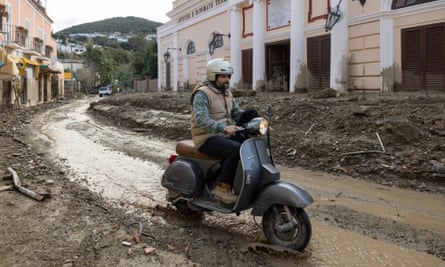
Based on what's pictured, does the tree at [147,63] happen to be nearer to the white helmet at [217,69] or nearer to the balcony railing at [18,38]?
the balcony railing at [18,38]

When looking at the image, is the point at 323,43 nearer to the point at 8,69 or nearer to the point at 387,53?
the point at 387,53

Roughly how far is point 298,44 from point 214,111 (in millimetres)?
13839

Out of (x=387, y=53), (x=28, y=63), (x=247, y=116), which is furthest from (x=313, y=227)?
(x=28, y=63)

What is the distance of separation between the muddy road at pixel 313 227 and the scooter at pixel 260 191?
0.22 metres

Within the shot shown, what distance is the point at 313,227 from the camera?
4848mm

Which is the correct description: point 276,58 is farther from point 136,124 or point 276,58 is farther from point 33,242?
point 33,242

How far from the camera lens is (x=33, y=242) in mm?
4352

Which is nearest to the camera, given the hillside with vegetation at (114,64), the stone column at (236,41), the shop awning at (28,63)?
the stone column at (236,41)

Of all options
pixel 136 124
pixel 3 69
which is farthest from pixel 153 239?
pixel 3 69

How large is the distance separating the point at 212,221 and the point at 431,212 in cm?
289

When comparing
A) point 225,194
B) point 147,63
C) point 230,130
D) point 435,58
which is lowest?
point 225,194

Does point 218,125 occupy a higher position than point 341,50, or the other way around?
point 341,50

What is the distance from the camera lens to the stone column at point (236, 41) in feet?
72.9

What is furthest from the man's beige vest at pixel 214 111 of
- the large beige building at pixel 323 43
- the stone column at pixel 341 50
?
the stone column at pixel 341 50
